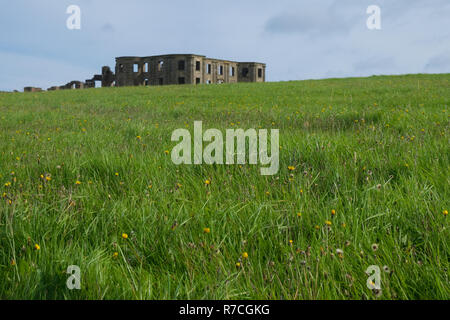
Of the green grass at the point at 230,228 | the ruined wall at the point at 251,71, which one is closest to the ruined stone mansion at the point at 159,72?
the ruined wall at the point at 251,71

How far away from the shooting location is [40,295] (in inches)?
66.2

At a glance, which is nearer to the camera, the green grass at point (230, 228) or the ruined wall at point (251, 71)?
the green grass at point (230, 228)

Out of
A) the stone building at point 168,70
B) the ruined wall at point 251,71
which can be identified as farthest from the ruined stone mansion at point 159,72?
the ruined wall at point 251,71

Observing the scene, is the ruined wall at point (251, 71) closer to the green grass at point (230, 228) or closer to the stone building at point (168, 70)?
the stone building at point (168, 70)

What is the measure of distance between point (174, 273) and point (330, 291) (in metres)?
0.88

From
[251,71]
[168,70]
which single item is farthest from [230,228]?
[251,71]

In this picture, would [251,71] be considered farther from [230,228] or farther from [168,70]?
[230,228]

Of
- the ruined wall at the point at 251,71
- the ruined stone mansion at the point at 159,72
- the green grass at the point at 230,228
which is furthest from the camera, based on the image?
the ruined wall at the point at 251,71

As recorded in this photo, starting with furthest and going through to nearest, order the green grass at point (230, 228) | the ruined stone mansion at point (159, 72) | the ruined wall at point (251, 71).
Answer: the ruined wall at point (251, 71) → the ruined stone mansion at point (159, 72) → the green grass at point (230, 228)

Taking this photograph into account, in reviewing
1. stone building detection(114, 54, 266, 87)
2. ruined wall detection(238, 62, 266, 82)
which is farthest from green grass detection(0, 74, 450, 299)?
ruined wall detection(238, 62, 266, 82)

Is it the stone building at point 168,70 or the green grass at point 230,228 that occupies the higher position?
the stone building at point 168,70
